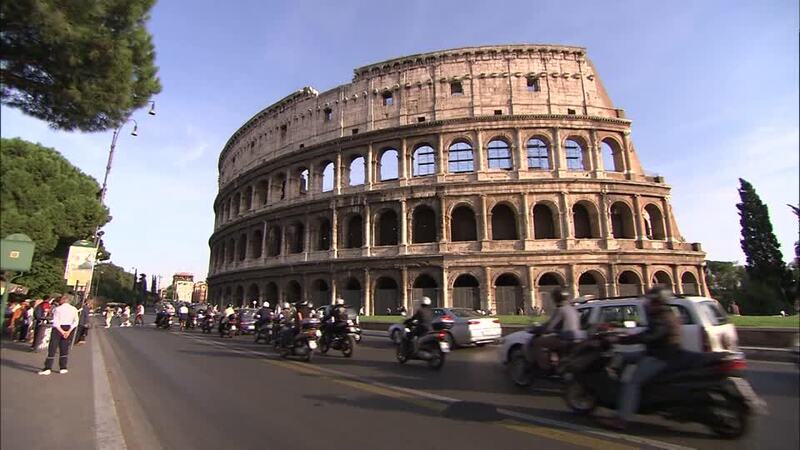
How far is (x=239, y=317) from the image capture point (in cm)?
2020

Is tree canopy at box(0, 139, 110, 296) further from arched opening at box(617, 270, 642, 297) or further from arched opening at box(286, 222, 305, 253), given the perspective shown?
arched opening at box(286, 222, 305, 253)

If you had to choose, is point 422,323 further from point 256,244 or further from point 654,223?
point 256,244

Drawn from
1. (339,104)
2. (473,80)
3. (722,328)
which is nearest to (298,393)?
(722,328)

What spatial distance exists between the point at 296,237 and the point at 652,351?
31.6 meters

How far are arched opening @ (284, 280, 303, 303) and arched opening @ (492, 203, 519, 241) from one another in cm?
1521

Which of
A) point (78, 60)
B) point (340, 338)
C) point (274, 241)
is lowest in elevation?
point (340, 338)

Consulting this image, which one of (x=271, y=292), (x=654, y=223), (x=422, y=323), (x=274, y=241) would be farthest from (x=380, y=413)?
(x=274, y=241)

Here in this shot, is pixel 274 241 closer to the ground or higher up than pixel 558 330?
higher up

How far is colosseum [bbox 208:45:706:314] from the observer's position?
26.1m

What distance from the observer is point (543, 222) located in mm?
27625

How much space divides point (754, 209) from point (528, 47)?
2745 cm

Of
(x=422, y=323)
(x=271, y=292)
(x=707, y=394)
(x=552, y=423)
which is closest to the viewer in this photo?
(x=707, y=394)

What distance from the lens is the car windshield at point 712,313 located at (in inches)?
230

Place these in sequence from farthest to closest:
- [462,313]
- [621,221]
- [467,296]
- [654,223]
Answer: [654,223] → [621,221] → [467,296] → [462,313]
